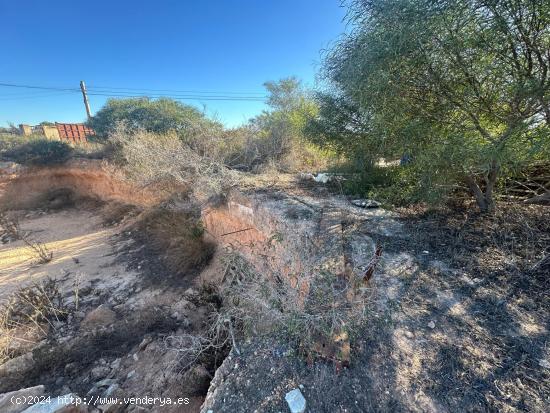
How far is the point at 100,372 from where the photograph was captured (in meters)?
Result: 2.92

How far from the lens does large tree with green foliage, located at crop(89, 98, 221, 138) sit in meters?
10.4

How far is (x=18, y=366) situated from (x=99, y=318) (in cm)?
98

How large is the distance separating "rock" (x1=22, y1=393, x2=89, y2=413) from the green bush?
37.0 ft

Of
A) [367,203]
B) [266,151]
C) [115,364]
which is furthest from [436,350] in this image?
[266,151]

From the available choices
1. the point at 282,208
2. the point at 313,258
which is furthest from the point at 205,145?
the point at 313,258

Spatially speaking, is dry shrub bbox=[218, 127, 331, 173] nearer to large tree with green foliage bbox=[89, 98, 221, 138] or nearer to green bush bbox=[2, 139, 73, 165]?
large tree with green foliage bbox=[89, 98, 221, 138]

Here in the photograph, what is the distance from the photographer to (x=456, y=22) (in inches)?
93.3

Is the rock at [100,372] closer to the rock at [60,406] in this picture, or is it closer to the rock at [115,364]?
the rock at [115,364]

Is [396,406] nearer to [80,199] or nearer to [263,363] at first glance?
[263,363]

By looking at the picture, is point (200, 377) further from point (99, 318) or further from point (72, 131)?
point (72, 131)

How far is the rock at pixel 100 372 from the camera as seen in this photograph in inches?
114

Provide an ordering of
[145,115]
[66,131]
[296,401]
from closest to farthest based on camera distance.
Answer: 1. [296,401]
2. [145,115]
3. [66,131]

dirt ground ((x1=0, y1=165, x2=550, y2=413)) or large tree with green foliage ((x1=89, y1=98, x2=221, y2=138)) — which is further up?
large tree with green foliage ((x1=89, y1=98, x2=221, y2=138))

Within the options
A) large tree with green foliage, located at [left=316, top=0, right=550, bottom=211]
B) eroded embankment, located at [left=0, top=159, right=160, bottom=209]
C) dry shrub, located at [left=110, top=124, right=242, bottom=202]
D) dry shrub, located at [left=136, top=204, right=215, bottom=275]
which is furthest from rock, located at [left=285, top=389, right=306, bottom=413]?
eroded embankment, located at [left=0, top=159, right=160, bottom=209]
